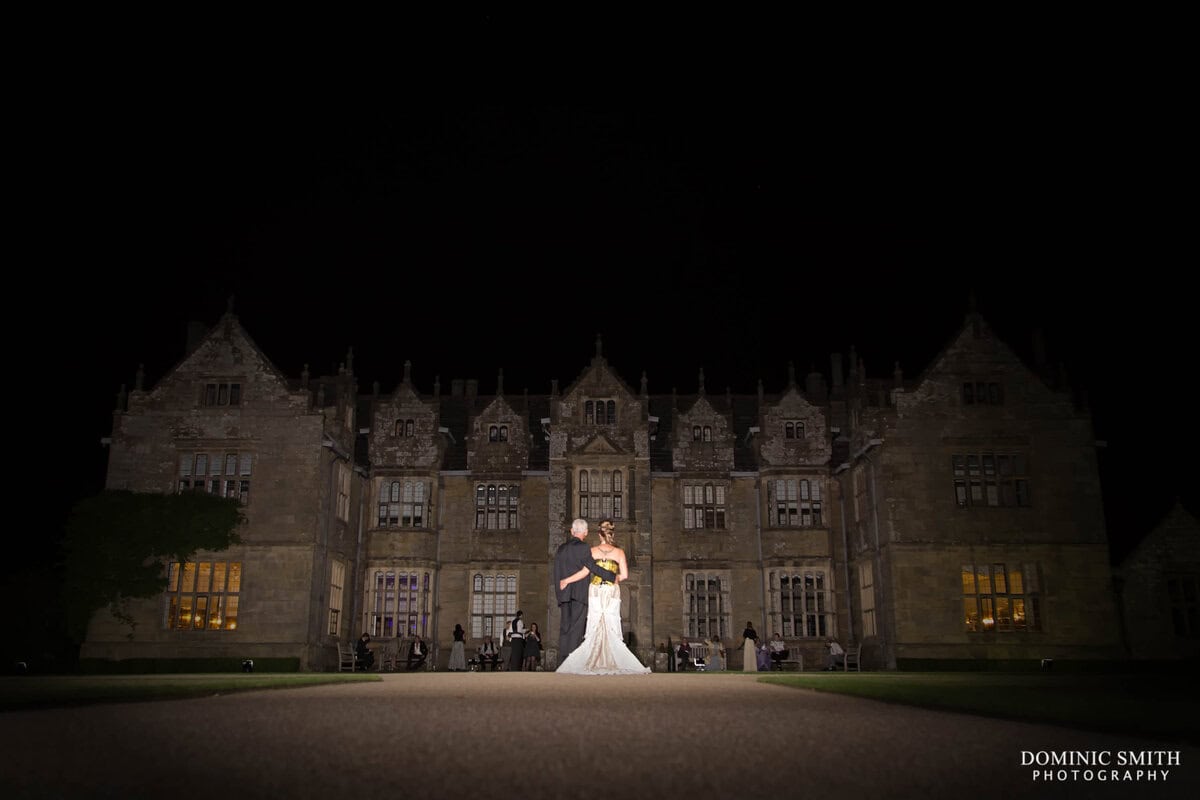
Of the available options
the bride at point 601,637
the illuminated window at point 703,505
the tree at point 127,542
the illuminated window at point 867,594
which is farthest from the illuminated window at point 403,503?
the bride at point 601,637

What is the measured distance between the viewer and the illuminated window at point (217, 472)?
1190 inches

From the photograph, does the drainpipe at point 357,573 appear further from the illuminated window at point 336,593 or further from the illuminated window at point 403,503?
the illuminated window at point 336,593

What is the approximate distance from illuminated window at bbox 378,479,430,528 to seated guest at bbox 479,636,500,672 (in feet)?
16.5

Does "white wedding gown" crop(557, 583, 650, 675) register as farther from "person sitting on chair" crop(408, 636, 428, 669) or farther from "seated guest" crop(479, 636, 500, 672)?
"person sitting on chair" crop(408, 636, 428, 669)

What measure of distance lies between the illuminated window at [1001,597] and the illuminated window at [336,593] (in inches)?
758

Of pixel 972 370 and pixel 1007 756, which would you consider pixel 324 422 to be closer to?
pixel 972 370

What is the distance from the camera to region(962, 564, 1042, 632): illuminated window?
2889 centimetres

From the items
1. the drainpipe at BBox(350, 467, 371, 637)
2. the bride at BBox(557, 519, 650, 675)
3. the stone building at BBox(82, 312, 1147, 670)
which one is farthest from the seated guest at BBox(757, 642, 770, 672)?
the bride at BBox(557, 519, 650, 675)

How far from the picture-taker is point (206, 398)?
30969mm

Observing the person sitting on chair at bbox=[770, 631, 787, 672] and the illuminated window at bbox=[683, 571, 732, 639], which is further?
the illuminated window at bbox=[683, 571, 732, 639]

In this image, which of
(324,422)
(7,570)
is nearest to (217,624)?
(324,422)

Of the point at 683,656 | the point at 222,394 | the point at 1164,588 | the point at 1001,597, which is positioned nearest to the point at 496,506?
the point at 683,656

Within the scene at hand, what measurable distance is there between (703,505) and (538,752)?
94.8ft

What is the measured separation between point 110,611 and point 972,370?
26.7 metres
